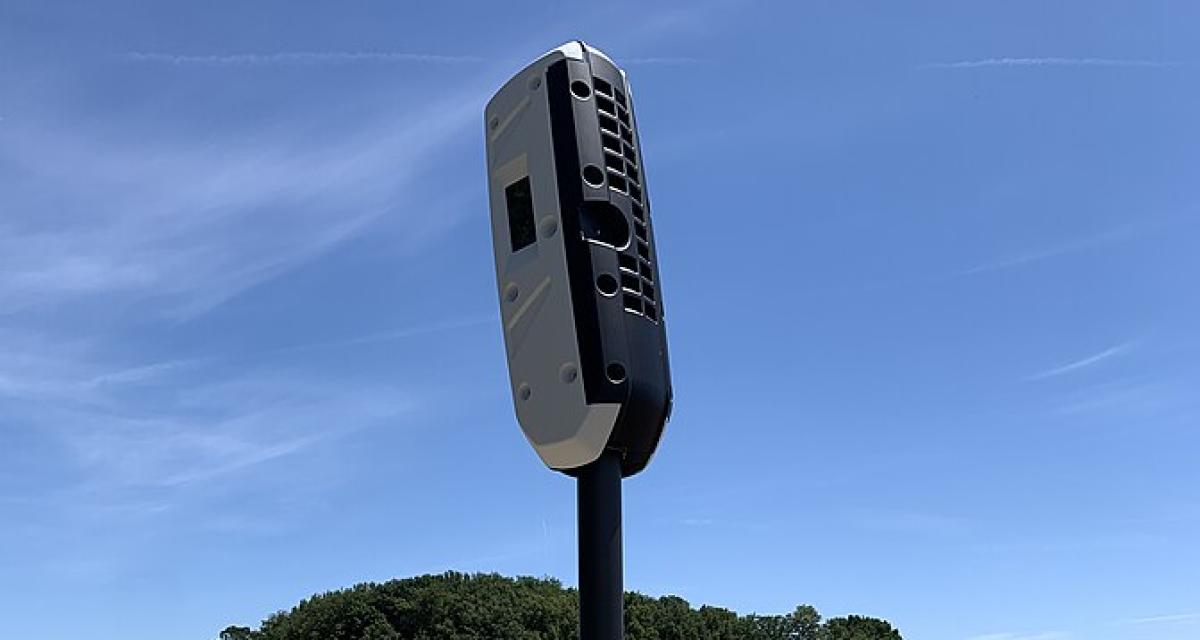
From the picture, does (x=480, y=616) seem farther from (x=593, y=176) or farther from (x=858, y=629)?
(x=593, y=176)

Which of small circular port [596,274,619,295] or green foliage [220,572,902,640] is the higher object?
green foliage [220,572,902,640]

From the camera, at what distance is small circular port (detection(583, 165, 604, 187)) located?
31.3 ft

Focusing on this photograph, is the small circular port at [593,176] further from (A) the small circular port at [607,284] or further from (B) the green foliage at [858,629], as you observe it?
(B) the green foliage at [858,629]

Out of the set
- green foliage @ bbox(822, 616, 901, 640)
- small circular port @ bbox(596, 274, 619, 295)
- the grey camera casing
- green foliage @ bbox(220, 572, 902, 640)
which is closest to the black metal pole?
the grey camera casing

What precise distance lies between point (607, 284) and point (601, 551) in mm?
1924

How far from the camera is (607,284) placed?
9.33 metres

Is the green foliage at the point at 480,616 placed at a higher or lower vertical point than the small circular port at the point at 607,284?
higher

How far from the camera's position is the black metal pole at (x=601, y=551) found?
912 centimetres

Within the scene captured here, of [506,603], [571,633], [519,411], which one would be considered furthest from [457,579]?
[519,411]

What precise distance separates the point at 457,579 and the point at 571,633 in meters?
9.38

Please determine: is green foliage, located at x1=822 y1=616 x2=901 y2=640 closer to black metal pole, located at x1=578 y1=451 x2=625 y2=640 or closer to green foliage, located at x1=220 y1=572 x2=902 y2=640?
green foliage, located at x1=220 y1=572 x2=902 y2=640

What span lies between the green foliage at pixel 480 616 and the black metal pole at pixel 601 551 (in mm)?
57552

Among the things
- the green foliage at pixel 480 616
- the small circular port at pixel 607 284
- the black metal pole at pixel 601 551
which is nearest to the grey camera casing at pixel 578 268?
the small circular port at pixel 607 284

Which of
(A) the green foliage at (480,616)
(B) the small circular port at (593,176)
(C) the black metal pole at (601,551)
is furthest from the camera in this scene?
(A) the green foliage at (480,616)
